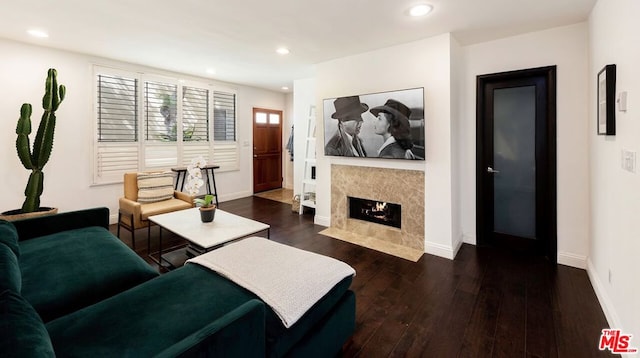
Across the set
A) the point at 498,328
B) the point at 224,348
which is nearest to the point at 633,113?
the point at 498,328

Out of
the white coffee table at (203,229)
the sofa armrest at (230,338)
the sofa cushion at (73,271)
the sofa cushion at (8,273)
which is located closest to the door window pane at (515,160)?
the white coffee table at (203,229)

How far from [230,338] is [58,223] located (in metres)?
2.47

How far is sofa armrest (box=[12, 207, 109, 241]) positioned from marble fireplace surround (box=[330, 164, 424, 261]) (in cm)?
276

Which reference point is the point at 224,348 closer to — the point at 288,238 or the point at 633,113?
the point at 633,113

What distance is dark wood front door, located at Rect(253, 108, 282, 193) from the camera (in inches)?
277

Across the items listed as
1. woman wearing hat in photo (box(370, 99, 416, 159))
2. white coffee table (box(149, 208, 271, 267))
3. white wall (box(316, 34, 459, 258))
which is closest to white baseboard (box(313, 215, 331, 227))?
white wall (box(316, 34, 459, 258))

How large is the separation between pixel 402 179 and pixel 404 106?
87 cm

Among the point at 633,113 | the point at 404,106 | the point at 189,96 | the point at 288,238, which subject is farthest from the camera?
the point at 189,96

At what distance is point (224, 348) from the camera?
107 centimetres

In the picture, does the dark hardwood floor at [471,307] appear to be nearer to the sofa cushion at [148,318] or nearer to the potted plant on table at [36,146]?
the sofa cushion at [148,318]

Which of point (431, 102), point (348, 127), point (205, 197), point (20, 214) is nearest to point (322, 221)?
point (348, 127)

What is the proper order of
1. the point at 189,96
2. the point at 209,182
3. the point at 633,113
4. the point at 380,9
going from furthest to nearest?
the point at 209,182 → the point at 189,96 → the point at 380,9 → the point at 633,113

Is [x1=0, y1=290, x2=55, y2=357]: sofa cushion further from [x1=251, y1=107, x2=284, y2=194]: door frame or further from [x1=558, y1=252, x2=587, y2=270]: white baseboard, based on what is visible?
[x1=251, y1=107, x2=284, y2=194]: door frame

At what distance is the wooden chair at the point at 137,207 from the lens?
143 inches
